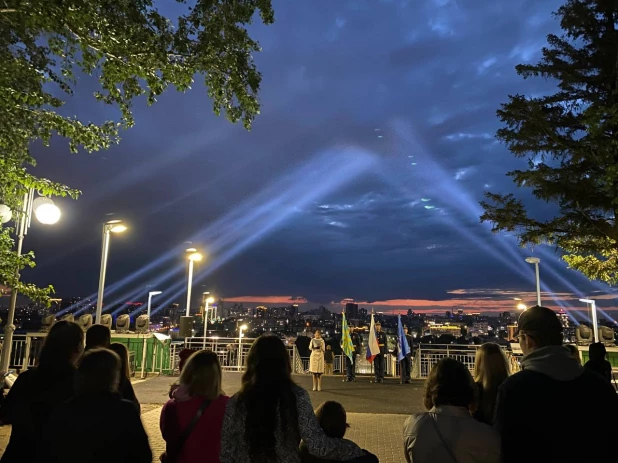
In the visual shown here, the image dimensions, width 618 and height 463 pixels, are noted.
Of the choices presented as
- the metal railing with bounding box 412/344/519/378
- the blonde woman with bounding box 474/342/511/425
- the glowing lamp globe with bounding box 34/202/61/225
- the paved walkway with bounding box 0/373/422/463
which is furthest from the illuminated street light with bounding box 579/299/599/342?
the glowing lamp globe with bounding box 34/202/61/225

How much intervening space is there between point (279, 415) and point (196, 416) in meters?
0.77

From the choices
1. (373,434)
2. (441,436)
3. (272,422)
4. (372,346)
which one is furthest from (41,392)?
(372,346)

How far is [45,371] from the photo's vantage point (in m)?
3.61

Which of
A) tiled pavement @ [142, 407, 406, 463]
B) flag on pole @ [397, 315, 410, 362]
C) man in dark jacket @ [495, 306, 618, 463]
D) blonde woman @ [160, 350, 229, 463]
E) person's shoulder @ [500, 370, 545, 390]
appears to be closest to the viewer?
man in dark jacket @ [495, 306, 618, 463]

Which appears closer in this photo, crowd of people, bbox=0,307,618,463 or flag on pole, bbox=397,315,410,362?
crowd of people, bbox=0,307,618,463

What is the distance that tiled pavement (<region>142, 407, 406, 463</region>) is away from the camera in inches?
304

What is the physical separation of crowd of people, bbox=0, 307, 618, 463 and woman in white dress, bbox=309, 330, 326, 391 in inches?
426

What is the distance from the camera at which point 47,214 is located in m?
10.1

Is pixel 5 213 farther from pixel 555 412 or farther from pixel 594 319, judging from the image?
pixel 594 319

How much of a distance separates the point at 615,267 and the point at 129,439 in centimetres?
1297

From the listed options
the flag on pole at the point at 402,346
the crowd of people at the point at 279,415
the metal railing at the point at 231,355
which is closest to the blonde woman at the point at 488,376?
the crowd of people at the point at 279,415

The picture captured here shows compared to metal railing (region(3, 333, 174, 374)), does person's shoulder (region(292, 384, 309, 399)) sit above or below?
above

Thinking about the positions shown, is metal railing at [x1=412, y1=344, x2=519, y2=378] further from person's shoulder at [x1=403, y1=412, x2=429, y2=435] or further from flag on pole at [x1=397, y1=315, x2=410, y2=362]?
person's shoulder at [x1=403, y1=412, x2=429, y2=435]

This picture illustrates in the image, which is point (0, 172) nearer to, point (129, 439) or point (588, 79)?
point (129, 439)
